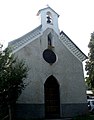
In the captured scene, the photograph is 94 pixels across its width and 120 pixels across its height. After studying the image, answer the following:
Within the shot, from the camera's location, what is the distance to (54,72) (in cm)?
2089

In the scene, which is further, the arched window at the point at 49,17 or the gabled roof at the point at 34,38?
the arched window at the point at 49,17

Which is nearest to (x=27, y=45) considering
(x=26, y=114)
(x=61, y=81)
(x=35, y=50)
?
(x=35, y=50)

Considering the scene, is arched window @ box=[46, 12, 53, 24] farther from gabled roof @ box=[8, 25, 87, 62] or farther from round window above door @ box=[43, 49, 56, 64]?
round window above door @ box=[43, 49, 56, 64]

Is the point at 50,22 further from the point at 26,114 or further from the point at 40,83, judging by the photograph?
the point at 26,114

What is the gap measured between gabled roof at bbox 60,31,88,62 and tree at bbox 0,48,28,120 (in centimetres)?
644

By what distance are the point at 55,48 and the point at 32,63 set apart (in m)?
2.71

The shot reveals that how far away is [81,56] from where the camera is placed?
22719 mm

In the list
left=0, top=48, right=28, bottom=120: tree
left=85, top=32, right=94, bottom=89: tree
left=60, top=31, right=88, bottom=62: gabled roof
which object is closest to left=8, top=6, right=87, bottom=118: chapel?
left=60, top=31, right=88, bottom=62: gabled roof

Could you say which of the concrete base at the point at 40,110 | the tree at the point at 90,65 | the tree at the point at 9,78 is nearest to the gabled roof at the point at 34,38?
the tree at the point at 9,78

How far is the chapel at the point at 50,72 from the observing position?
19500 millimetres

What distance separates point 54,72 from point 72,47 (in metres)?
3.22

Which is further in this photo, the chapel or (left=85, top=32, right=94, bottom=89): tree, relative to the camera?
(left=85, top=32, right=94, bottom=89): tree

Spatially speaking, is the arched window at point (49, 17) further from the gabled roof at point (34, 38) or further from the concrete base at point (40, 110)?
the concrete base at point (40, 110)

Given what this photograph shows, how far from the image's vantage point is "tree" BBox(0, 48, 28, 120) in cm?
1581
